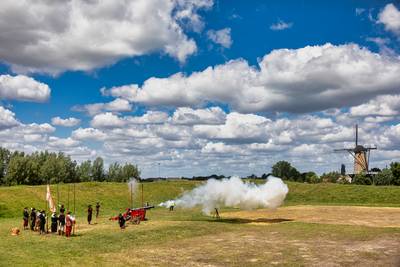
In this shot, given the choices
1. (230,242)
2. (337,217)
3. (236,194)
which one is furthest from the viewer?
(337,217)

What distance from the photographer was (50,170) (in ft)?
426

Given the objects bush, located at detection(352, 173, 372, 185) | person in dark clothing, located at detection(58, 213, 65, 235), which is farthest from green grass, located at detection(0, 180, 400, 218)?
bush, located at detection(352, 173, 372, 185)

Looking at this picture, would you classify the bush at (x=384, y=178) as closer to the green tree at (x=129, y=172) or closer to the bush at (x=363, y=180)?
the bush at (x=363, y=180)

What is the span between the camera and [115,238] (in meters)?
39.0

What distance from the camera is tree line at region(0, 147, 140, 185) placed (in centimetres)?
12175

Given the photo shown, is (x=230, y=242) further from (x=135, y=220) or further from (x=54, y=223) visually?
(x=54, y=223)

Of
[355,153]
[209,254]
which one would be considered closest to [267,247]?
[209,254]

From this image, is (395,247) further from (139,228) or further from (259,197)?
(139,228)

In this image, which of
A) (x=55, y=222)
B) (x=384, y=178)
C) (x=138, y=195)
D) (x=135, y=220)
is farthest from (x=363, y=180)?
(x=55, y=222)

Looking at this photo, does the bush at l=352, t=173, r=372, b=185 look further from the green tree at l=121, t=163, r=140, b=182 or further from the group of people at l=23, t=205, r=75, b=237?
the group of people at l=23, t=205, r=75, b=237

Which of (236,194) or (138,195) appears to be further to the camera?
(138,195)

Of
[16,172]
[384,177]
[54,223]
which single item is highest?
[16,172]

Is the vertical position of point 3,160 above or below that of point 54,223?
above

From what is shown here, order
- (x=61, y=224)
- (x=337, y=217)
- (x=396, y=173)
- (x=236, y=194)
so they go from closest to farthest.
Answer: (x=61, y=224) < (x=236, y=194) < (x=337, y=217) < (x=396, y=173)
